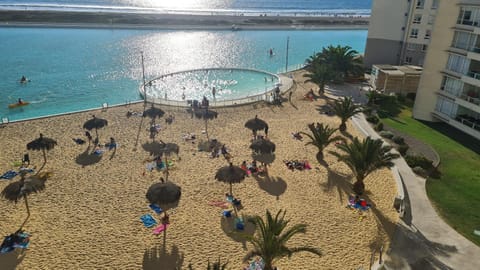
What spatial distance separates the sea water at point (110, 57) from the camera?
129ft

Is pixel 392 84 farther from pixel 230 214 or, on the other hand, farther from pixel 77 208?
pixel 77 208

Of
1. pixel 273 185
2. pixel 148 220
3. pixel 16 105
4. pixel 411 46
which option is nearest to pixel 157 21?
pixel 16 105

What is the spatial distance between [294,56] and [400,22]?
64.0ft

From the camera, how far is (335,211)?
19.5 metres

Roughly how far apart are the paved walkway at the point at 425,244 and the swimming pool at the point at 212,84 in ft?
78.7

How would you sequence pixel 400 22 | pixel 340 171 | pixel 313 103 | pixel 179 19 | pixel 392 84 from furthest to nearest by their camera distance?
pixel 179 19
pixel 400 22
pixel 392 84
pixel 313 103
pixel 340 171

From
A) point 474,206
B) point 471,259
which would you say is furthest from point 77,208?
point 474,206

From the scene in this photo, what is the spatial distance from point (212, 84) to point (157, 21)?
56.0m

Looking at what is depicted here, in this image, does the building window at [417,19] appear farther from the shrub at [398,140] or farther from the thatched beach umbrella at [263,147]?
the thatched beach umbrella at [263,147]

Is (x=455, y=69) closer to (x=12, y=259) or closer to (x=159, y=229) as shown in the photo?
(x=159, y=229)

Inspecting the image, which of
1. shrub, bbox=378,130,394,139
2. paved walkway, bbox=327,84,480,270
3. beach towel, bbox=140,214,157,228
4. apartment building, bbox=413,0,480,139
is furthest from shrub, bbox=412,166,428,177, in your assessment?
beach towel, bbox=140,214,157,228

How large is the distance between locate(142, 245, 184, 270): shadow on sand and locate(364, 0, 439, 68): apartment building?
143 feet

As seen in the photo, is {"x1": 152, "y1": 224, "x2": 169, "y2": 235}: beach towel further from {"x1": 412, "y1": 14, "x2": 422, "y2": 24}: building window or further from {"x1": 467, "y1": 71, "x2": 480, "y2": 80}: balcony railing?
{"x1": 412, "y1": 14, "x2": 422, "y2": 24}: building window

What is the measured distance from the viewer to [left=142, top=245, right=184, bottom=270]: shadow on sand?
15477mm
